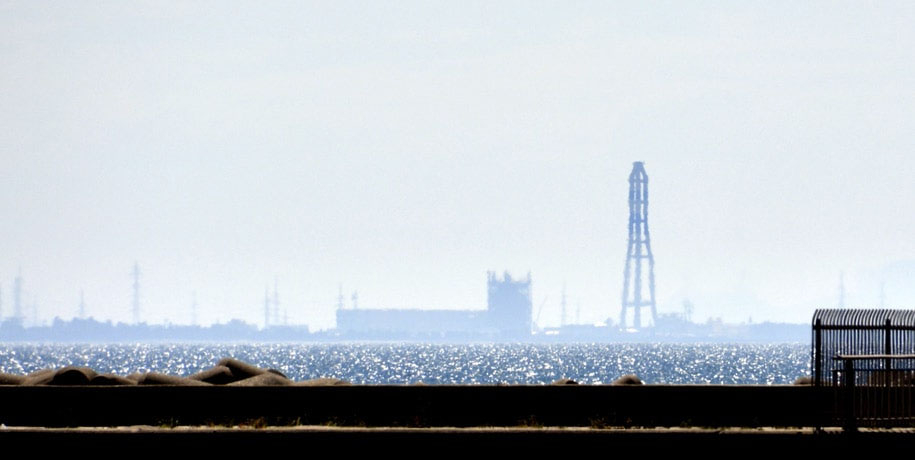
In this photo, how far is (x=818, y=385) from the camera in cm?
1958

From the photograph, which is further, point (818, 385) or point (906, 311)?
point (906, 311)
